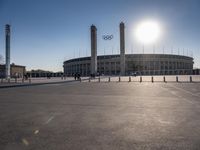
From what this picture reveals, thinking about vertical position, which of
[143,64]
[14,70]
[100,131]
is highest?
[143,64]

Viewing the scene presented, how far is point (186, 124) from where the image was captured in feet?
22.8

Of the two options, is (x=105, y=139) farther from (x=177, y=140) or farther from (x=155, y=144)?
(x=177, y=140)

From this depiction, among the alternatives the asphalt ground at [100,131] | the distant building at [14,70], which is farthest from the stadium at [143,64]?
the asphalt ground at [100,131]

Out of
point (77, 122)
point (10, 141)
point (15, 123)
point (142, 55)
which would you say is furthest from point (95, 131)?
point (142, 55)

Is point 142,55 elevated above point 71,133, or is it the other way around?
point 142,55

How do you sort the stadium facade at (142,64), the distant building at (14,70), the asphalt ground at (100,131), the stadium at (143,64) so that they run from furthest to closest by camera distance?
1. the stadium at (143,64)
2. the stadium facade at (142,64)
3. the distant building at (14,70)
4. the asphalt ground at (100,131)

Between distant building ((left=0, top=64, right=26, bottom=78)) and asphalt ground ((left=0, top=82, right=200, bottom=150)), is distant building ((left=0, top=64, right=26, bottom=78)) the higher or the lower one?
the higher one

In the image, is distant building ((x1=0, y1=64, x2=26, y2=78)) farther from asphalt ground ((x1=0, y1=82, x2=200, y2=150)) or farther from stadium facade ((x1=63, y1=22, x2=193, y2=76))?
asphalt ground ((x1=0, y1=82, x2=200, y2=150))

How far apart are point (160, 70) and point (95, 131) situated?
444ft

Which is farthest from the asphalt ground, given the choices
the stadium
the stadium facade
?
the stadium

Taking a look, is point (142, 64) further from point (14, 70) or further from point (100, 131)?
point (100, 131)

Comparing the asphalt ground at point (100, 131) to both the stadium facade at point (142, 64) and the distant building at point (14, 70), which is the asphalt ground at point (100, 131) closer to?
the distant building at point (14, 70)

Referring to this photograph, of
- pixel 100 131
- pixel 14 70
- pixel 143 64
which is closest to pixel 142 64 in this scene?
pixel 143 64

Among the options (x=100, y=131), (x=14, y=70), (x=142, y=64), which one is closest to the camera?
(x=100, y=131)
